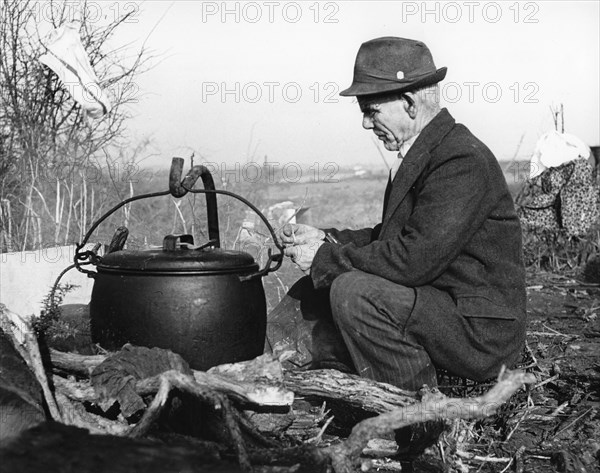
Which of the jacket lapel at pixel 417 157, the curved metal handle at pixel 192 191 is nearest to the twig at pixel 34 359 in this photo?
the curved metal handle at pixel 192 191

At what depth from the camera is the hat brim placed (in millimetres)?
3484

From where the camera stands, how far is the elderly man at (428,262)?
3.32m

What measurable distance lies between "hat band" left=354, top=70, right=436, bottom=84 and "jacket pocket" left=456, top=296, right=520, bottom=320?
1.04m

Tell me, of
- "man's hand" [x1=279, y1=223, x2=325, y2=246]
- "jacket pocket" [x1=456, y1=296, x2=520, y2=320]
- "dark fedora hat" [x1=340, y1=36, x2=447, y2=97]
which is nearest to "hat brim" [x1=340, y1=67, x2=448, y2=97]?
"dark fedora hat" [x1=340, y1=36, x2=447, y2=97]

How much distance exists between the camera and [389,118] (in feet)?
11.9

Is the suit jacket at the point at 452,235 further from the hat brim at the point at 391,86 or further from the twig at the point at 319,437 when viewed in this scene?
the twig at the point at 319,437

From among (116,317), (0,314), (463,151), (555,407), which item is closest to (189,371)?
(116,317)

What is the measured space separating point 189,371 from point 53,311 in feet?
3.94

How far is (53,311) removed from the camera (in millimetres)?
3699

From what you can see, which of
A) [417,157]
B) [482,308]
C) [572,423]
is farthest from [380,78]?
[572,423]

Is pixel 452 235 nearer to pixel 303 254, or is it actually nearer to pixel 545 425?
pixel 303 254

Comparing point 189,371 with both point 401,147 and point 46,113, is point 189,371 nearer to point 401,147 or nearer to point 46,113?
point 401,147

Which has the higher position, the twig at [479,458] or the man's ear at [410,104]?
the man's ear at [410,104]

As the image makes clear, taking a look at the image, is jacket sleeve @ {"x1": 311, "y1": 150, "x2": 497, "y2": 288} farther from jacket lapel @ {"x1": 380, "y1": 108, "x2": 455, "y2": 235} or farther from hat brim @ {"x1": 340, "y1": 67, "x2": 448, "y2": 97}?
hat brim @ {"x1": 340, "y1": 67, "x2": 448, "y2": 97}
